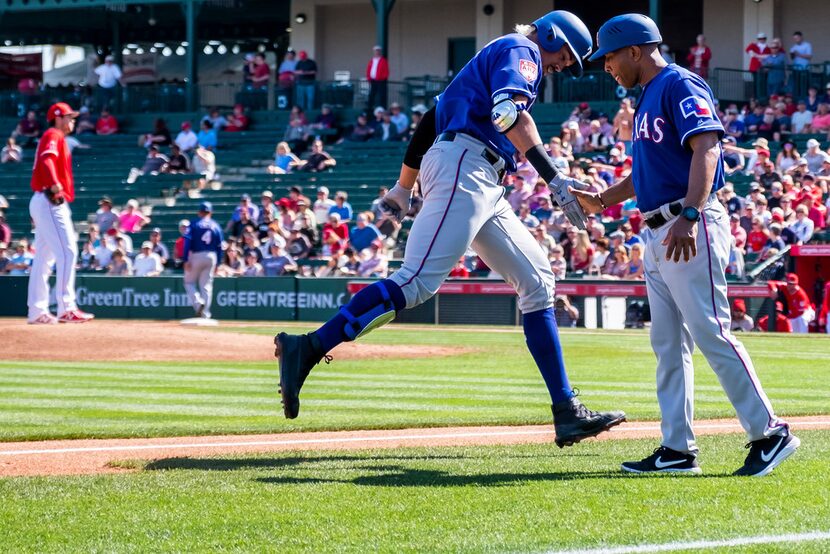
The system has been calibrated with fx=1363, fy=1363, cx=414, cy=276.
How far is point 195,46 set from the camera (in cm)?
3569

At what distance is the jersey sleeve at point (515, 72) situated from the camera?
6191 mm

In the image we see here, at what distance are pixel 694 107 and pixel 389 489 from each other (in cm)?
200

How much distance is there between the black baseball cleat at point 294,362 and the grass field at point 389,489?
0.95ft

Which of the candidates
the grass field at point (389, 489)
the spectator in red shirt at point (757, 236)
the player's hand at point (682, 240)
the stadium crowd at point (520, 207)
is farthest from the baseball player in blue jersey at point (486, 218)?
the spectator in red shirt at point (757, 236)

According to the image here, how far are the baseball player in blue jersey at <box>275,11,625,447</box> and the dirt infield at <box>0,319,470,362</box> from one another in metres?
8.17

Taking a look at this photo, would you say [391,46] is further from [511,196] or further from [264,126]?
[511,196]

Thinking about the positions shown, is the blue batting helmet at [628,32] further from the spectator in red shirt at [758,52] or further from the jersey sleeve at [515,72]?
the spectator in red shirt at [758,52]

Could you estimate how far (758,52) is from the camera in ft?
94.7

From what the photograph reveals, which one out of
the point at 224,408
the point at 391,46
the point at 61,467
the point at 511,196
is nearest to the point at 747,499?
the point at 61,467

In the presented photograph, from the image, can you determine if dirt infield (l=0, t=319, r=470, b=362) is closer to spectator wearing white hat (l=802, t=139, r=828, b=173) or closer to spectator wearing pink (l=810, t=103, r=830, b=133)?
spectator wearing white hat (l=802, t=139, r=828, b=173)

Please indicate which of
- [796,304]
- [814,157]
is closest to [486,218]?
[796,304]

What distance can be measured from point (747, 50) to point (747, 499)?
2587 centimetres

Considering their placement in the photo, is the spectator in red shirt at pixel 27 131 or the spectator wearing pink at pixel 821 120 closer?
the spectator wearing pink at pixel 821 120

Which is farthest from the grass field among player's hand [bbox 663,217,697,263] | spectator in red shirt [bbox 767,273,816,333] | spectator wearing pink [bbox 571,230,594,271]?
spectator wearing pink [bbox 571,230,594,271]
